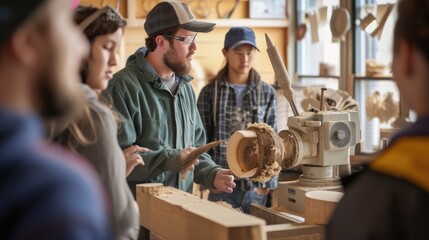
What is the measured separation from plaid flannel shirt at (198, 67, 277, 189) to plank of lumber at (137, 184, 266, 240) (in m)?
1.94

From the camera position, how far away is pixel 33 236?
0.91 m

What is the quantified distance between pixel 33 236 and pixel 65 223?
0.04 metres

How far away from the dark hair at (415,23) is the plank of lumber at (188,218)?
67cm

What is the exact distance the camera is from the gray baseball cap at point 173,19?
3.27 metres

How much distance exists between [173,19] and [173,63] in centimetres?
20

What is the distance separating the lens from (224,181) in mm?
2973

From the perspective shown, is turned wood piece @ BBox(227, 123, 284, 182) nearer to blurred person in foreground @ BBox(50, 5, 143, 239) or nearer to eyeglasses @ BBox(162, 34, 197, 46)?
eyeglasses @ BBox(162, 34, 197, 46)

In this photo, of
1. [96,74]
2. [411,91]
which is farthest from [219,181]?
[411,91]

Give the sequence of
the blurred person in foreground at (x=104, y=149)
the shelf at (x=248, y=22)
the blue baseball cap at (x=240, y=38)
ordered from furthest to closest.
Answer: the shelf at (x=248, y=22), the blue baseball cap at (x=240, y=38), the blurred person in foreground at (x=104, y=149)

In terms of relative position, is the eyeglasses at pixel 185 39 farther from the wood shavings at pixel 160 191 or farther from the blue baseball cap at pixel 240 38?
the blue baseball cap at pixel 240 38

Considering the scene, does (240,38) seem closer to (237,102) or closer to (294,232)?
(237,102)

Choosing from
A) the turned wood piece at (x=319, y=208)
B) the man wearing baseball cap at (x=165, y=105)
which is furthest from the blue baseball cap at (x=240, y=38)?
the turned wood piece at (x=319, y=208)

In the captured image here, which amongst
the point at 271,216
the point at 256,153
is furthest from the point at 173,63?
the point at 271,216

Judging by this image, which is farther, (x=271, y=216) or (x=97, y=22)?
(x=271, y=216)
